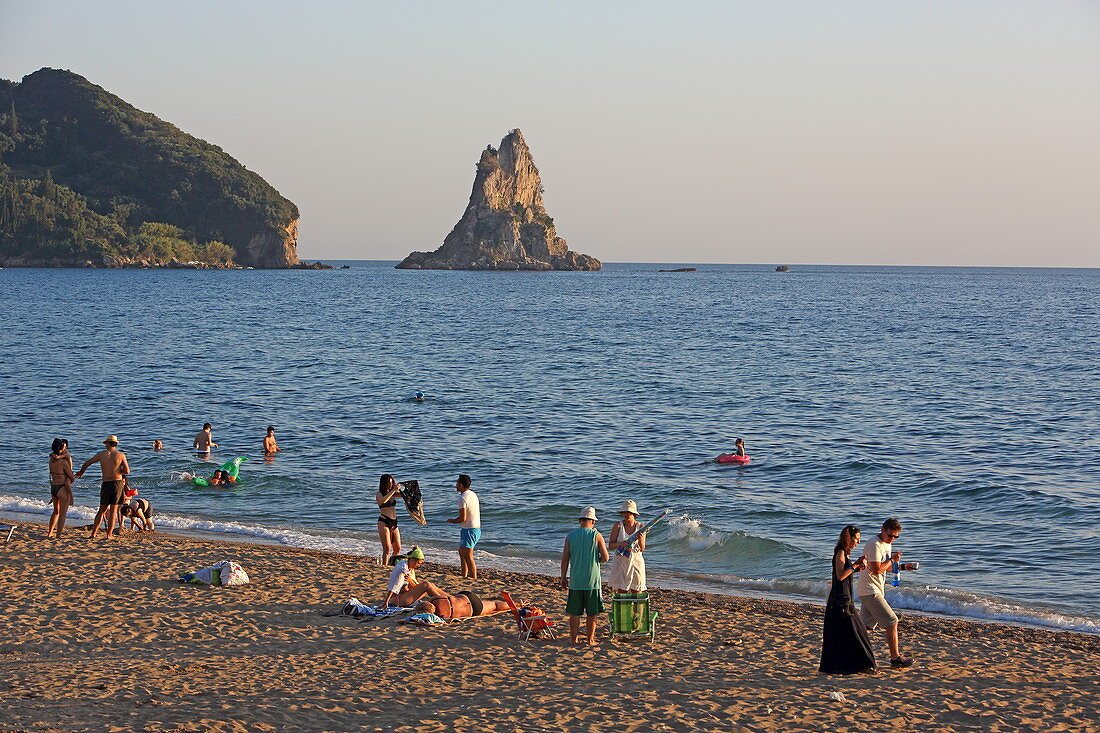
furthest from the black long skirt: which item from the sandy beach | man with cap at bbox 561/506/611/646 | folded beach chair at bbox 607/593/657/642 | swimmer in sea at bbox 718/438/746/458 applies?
swimmer in sea at bbox 718/438/746/458

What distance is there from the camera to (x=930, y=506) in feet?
67.6

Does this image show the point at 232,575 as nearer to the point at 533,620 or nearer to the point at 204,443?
the point at 533,620

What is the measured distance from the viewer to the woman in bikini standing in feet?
50.9

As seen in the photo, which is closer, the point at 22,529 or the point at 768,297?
the point at 22,529

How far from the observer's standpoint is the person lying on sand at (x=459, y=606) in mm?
12305

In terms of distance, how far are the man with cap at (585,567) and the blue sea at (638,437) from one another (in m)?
4.73

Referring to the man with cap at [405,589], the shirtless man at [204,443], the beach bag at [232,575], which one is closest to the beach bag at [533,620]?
the man with cap at [405,589]

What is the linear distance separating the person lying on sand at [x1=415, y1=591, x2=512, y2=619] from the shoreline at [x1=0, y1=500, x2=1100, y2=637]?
9.74 feet

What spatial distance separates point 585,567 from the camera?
1099cm

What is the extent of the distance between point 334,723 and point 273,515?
1195cm

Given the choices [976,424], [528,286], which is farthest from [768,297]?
[976,424]

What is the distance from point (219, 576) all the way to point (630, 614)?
5642 millimetres

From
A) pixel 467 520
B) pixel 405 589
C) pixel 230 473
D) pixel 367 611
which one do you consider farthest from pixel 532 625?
pixel 230 473

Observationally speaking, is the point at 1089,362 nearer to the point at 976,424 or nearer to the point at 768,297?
the point at 976,424
